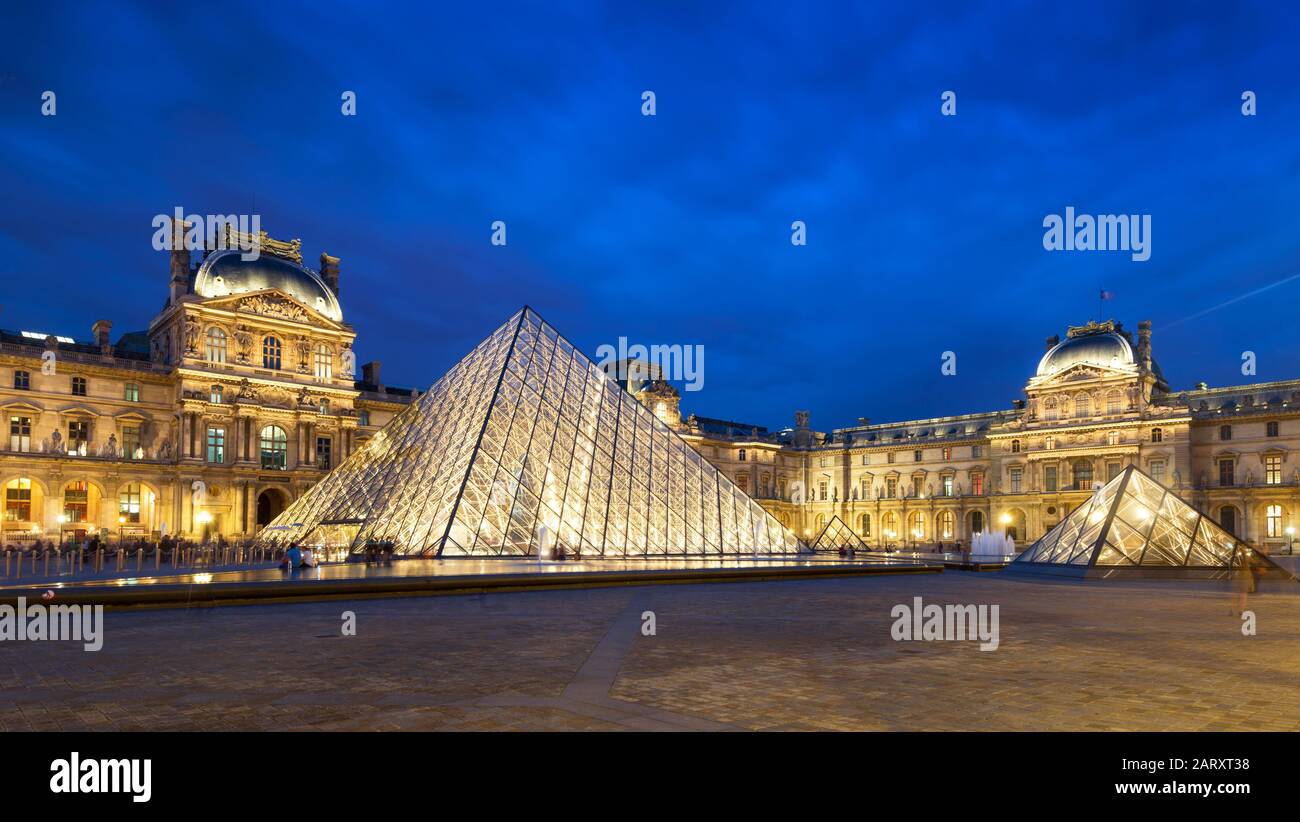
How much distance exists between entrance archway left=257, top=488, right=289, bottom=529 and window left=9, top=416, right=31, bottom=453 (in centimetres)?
1052

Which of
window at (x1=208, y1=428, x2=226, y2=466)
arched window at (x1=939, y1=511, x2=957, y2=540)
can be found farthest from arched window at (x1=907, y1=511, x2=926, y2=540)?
window at (x1=208, y1=428, x2=226, y2=466)

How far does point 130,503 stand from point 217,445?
454cm

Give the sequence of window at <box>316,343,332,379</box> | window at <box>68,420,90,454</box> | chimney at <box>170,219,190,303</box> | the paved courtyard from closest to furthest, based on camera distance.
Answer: the paved courtyard, window at <box>68,420,90,454</box>, chimney at <box>170,219,190,303</box>, window at <box>316,343,332,379</box>

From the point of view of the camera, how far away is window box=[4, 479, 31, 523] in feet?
122

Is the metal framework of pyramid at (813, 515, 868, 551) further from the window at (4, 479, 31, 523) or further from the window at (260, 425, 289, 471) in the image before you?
the window at (4, 479, 31, 523)

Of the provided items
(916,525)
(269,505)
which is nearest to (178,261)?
(269,505)

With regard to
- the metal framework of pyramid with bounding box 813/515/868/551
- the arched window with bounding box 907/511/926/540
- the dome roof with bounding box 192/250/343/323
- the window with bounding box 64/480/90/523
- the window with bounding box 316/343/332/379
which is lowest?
the arched window with bounding box 907/511/926/540

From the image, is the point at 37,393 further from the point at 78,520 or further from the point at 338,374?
the point at 338,374

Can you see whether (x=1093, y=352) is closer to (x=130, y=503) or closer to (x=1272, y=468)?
(x=1272, y=468)

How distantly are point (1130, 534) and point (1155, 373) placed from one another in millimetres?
38363

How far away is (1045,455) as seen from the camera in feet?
A: 187

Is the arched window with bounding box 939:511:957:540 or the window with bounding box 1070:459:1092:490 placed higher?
the window with bounding box 1070:459:1092:490
